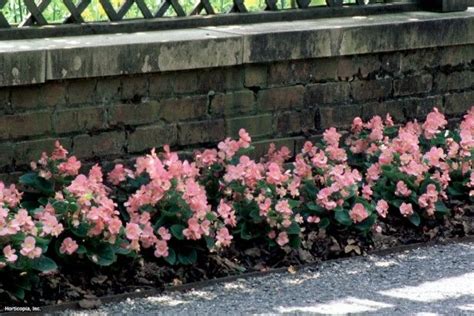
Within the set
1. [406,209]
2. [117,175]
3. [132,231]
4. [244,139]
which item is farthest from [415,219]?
[132,231]

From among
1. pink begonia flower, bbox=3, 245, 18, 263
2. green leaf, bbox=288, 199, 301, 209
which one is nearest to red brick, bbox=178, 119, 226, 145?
green leaf, bbox=288, 199, 301, 209

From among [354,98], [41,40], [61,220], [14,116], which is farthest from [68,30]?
[354,98]

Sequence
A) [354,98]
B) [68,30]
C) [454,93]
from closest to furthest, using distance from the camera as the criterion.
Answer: [68,30]
[354,98]
[454,93]

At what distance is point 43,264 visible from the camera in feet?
16.4

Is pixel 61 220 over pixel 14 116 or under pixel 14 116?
under

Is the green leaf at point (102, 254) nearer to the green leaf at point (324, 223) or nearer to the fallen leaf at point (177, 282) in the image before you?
the fallen leaf at point (177, 282)

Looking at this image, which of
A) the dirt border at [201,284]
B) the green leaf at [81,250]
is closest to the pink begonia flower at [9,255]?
the dirt border at [201,284]

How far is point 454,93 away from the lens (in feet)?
24.4

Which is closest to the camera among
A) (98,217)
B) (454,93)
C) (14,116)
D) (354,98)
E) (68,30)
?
(98,217)

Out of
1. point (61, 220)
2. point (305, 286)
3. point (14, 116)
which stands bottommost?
point (305, 286)

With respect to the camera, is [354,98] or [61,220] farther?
[354,98]

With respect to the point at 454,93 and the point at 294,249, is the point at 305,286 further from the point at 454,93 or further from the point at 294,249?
the point at 454,93

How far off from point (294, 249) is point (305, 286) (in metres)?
0.38

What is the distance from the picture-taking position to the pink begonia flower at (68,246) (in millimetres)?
5133
